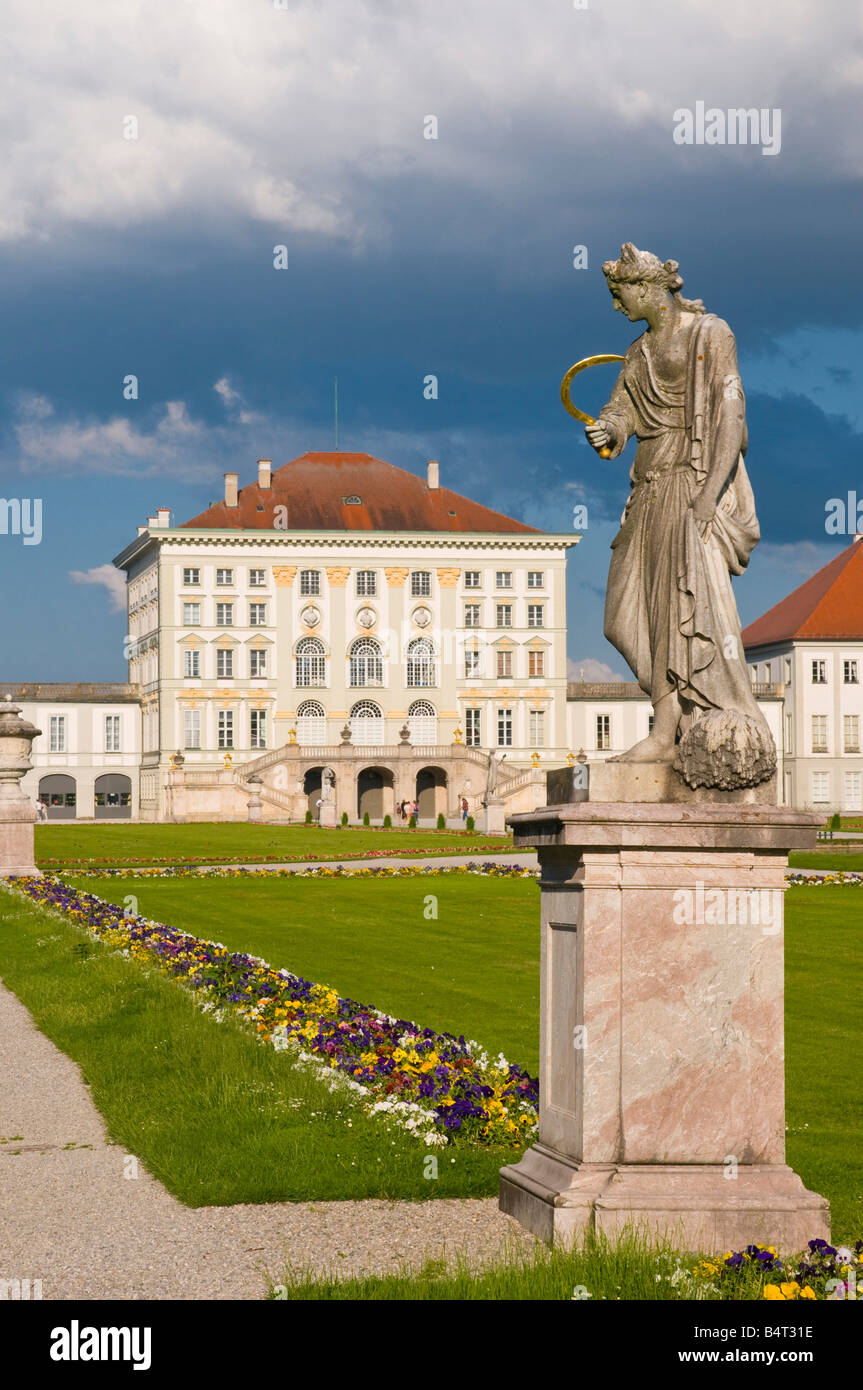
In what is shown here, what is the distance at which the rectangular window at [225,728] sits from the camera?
75.9 meters

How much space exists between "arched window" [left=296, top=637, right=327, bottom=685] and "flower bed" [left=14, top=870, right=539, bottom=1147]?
209ft

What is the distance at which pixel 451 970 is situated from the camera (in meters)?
15.0

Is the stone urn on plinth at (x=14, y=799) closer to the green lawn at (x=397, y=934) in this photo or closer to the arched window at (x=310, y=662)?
the green lawn at (x=397, y=934)

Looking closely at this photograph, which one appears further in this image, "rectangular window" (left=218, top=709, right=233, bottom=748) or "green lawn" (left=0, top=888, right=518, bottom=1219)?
"rectangular window" (left=218, top=709, right=233, bottom=748)

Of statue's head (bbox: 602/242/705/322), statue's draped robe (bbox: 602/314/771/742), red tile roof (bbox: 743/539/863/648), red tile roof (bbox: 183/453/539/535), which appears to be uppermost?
red tile roof (bbox: 183/453/539/535)

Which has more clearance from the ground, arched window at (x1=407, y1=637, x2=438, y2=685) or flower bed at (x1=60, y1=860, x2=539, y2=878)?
arched window at (x1=407, y1=637, x2=438, y2=685)

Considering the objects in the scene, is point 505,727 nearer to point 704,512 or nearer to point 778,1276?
point 704,512

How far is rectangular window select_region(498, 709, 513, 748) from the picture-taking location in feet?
257

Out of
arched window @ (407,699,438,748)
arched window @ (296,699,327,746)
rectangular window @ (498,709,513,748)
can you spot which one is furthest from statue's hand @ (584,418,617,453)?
rectangular window @ (498,709,513,748)

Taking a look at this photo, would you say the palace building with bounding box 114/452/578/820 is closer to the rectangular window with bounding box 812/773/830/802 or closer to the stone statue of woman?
the rectangular window with bounding box 812/773/830/802

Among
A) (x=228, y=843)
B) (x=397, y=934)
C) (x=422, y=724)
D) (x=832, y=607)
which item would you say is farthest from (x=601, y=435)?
(x=832, y=607)

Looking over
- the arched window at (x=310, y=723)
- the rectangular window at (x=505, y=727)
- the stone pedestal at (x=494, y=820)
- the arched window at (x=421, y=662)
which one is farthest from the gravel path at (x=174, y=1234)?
the rectangular window at (x=505, y=727)

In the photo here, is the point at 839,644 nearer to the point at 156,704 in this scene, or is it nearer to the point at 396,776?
the point at 396,776
